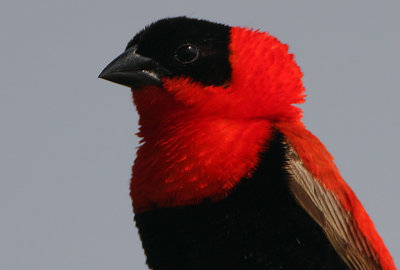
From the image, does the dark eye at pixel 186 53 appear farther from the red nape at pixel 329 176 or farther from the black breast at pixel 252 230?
the black breast at pixel 252 230

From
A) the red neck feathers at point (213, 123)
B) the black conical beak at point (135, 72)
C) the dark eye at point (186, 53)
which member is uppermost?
the dark eye at point (186, 53)

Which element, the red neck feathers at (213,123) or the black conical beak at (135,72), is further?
the black conical beak at (135,72)

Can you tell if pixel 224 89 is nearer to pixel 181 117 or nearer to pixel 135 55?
pixel 181 117

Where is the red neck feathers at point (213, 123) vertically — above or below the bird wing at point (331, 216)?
above

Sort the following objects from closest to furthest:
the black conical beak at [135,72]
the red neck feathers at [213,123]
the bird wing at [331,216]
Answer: the red neck feathers at [213,123] < the bird wing at [331,216] < the black conical beak at [135,72]

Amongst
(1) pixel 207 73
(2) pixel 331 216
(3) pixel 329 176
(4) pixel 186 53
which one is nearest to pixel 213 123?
(1) pixel 207 73

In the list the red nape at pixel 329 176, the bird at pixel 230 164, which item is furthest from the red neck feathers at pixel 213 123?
the red nape at pixel 329 176

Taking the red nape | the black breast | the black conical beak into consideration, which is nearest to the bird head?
the black conical beak
